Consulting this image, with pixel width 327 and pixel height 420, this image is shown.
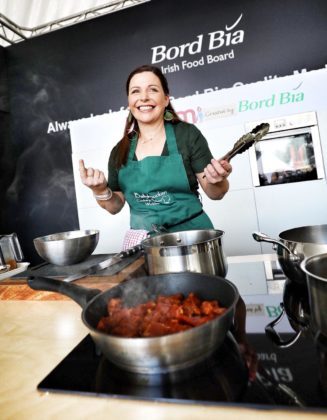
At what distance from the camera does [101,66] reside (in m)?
3.41

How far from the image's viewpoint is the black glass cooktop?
44 centimetres

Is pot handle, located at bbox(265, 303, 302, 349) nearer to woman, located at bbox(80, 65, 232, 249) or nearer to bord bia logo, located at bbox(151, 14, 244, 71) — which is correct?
woman, located at bbox(80, 65, 232, 249)

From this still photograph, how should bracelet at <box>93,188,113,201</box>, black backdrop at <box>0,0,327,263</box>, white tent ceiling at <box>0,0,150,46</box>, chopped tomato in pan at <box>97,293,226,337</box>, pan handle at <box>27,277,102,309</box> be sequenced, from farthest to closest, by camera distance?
white tent ceiling at <box>0,0,150,46</box>, black backdrop at <box>0,0,327,263</box>, bracelet at <box>93,188,113,201</box>, pan handle at <box>27,277,102,309</box>, chopped tomato in pan at <box>97,293,226,337</box>

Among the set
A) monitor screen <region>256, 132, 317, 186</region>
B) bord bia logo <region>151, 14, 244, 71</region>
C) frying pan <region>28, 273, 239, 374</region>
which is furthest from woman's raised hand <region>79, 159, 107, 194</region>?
bord bia logo <region>151, 14, 244, 71</region>

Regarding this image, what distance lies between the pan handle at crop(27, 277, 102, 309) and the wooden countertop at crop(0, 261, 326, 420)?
0.29ft

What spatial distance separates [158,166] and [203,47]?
1.98 meters

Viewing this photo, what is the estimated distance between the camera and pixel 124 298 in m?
0.69

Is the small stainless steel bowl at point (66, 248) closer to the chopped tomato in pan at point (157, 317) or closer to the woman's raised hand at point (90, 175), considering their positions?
the woman's raised hand at point (90, 175)

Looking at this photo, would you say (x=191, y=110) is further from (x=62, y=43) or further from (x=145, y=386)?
(x=145, y=386)

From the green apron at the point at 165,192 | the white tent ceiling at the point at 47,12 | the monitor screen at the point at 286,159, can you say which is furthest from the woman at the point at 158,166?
the white tent ceiling at the point at 47,12

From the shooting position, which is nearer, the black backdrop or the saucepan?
the saucepan

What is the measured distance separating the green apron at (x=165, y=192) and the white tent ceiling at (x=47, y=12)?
7.36 feet

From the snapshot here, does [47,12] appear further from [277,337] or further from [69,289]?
[277,337]

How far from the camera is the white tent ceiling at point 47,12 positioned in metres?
3.09
